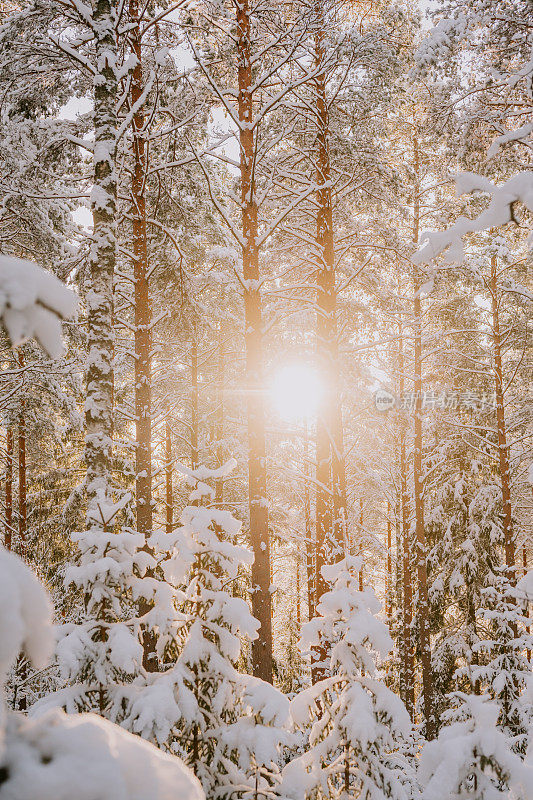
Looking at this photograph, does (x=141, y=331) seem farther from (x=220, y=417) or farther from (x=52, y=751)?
(x=52, y=751)

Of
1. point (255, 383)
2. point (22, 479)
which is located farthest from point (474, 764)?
point (22, 479)

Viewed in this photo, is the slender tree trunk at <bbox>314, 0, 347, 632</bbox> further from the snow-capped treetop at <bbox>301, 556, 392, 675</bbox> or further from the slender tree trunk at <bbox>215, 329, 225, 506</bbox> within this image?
the slender tree trunk at <bbox>215, 329, 225, 506</bbox>

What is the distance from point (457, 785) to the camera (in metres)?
2.95

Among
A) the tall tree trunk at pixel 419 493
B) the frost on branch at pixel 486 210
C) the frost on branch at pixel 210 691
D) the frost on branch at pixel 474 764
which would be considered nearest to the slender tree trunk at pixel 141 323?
the frost on branch at pixel 210 691

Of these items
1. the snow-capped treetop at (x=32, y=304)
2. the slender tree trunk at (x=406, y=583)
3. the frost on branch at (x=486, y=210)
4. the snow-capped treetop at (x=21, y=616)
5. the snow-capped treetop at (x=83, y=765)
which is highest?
the frost on branch at (x=486, y=210)

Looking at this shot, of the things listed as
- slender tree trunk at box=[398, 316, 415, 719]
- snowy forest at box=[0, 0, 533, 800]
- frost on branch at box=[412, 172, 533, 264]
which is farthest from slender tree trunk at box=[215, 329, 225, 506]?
frost on branch at box=[412, 172, 533, 264]

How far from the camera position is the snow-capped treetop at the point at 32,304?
107 centimetres

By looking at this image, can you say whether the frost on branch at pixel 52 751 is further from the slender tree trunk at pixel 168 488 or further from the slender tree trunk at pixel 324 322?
the slender tree trunk at pixel 168 488

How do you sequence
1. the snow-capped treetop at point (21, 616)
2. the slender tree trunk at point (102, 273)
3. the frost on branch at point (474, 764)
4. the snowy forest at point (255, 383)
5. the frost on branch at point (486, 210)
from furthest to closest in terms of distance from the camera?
the slender tree trunk at point (102, 273), the snowy forest at point (255, 383), the frost on branch at point (474, 764), the frost on branch at point (486, 210), the snow-capped treetop at point (21, 616)

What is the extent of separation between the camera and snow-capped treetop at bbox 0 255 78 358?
1068 mm

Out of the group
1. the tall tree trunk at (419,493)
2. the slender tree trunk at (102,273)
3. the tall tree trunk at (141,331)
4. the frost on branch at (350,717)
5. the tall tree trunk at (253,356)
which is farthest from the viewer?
the tall tree trunk at (419,493)

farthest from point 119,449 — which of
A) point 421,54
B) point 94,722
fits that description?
point 94,722

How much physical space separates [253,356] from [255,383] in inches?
18.1

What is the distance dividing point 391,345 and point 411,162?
5381 mm
